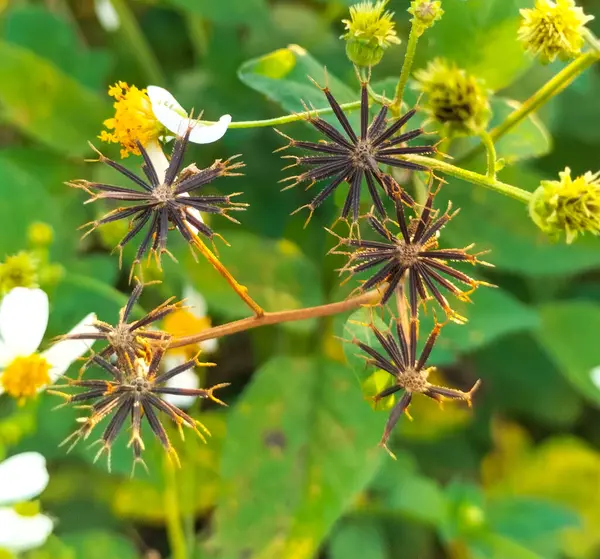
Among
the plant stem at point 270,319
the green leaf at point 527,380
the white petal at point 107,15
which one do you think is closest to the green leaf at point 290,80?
the plant stem at point 270,319

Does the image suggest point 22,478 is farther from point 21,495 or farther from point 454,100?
point 454,100

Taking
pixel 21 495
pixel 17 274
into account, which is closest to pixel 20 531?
pixel 21 495

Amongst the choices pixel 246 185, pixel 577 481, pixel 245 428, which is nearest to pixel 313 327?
pixel 245 428

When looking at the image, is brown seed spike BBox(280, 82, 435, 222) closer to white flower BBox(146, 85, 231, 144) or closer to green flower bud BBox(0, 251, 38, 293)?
white flower BBox(146, 85, 231, 144)

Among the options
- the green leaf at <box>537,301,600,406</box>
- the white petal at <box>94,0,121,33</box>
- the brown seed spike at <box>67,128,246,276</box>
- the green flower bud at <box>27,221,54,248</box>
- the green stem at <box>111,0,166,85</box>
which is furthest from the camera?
the white petal at <box>94,0,121,33</box>

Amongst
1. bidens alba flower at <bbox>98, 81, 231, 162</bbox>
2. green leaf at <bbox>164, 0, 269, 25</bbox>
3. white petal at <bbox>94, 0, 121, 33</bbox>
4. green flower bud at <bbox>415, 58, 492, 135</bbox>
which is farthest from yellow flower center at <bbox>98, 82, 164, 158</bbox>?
white petal at <bbox>94, 0, 121, 33</bbox>

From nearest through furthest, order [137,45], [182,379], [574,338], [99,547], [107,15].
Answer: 1. [182,379]
2. [99,547]
3. [574,338]
4. [137,45]
5. [107,15]

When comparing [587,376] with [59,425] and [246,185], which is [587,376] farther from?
[59,425]

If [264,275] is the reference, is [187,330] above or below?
below

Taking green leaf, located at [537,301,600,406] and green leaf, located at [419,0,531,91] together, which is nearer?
green leaf, located at [419,0,531,91]
